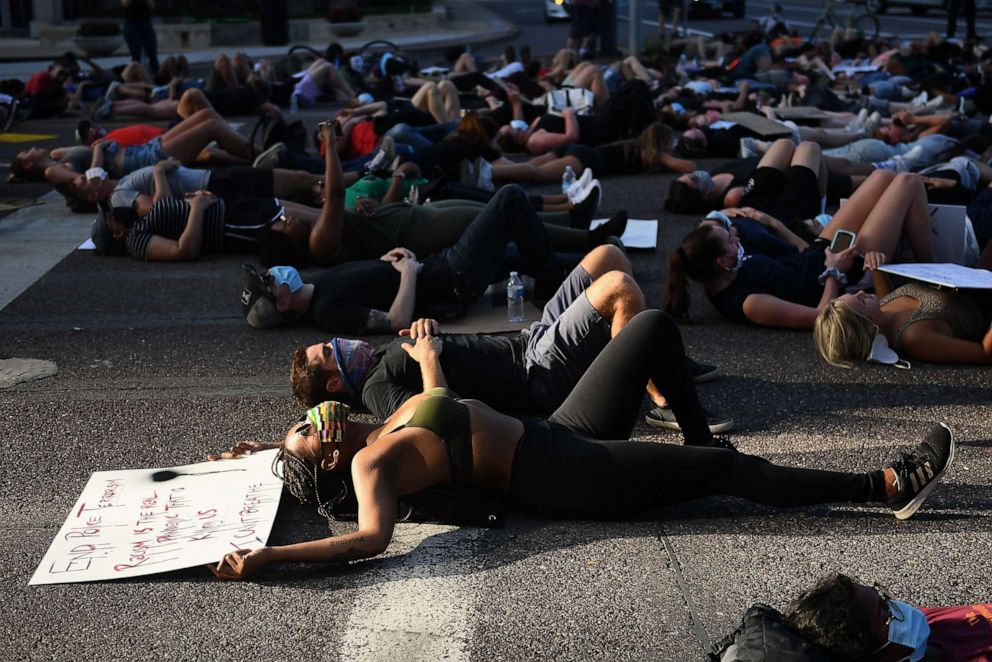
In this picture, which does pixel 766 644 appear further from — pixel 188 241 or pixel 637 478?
pixel 188 241

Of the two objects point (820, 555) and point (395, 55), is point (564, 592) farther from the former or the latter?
point (395, 55)

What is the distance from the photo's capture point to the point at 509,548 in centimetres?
443

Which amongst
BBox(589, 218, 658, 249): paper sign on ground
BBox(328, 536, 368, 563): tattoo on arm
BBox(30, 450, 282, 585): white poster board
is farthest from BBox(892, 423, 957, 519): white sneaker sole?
BBox(589, 218, 658, 249): paper sign on ground

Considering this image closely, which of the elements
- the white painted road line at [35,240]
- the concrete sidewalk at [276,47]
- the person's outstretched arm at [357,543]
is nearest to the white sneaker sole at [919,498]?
the person's outstretched arm at [357,543]

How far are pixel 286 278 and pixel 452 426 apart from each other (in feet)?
8.69

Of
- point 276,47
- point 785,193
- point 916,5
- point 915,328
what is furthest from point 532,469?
point 916,5

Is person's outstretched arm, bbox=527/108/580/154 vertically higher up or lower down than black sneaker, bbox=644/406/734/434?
higher up

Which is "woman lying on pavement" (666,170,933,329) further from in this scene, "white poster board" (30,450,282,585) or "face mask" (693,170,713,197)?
"white poster board" (30,450,282,585)

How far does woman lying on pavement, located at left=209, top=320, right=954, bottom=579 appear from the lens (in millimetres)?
4340

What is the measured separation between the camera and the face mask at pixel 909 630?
10.6 feet

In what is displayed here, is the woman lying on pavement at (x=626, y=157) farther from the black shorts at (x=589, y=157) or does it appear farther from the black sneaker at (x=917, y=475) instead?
the black sneaker at (x=917, y=475)

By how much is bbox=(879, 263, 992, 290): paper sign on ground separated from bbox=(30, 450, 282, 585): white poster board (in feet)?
11.3

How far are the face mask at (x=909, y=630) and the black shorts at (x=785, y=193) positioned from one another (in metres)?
5.28

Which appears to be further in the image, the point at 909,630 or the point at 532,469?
the point at 532,469
